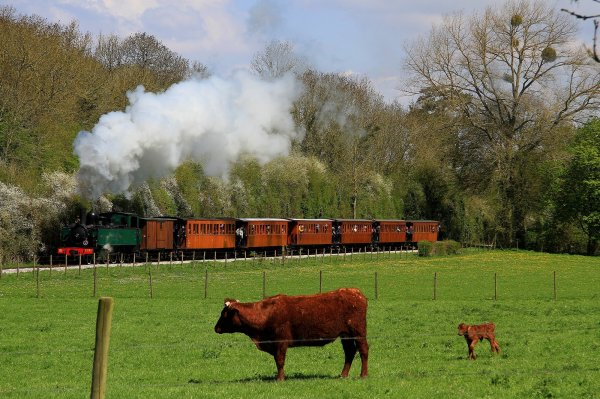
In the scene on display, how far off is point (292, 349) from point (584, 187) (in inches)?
2496

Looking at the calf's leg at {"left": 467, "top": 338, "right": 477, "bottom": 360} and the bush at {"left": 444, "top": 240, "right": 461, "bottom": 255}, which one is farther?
the bush at {"left": 444, "top": 240, "right": 461, "bottom": 255}

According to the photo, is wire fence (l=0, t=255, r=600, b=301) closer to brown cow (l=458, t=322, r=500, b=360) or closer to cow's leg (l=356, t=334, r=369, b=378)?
brown cow (l=458, t=322, r=500, b=360)

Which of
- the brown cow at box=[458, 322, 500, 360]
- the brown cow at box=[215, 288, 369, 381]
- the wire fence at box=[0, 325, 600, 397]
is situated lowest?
the wire fence at box=[0, 325, 600, 397]

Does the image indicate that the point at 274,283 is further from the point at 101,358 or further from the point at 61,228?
the point at 101,358

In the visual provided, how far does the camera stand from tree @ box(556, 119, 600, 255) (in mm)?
76875

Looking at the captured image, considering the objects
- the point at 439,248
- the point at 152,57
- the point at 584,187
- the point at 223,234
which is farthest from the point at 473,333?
the point at 152,57

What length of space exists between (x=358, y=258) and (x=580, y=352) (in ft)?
155

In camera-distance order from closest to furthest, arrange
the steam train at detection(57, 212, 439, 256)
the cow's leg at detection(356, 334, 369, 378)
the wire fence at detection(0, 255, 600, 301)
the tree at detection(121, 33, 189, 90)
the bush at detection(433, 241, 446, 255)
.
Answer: the cow's leg at detection(356, 334, 369, 378) < the wire fence at detection(0, 255, 600, 301) < the steam train at detection(57, 212, 439, 256) < the bush at detection(433, 241, 446, 255) < the tree at detection(121, 33, 189, 90)

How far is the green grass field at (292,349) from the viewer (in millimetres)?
14148

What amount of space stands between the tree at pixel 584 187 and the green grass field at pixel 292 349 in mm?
33639

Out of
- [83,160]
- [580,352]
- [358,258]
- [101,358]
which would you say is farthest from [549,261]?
[101,358]

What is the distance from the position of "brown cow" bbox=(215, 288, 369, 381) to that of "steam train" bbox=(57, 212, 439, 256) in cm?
3598

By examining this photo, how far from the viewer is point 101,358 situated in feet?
29.8

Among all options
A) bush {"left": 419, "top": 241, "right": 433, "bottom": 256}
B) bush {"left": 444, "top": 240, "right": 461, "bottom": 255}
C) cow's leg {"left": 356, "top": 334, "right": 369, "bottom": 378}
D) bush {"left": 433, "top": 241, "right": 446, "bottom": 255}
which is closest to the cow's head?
cow's leg {"left": 356, "top": 334, "right": 369, "bottom": 378}
